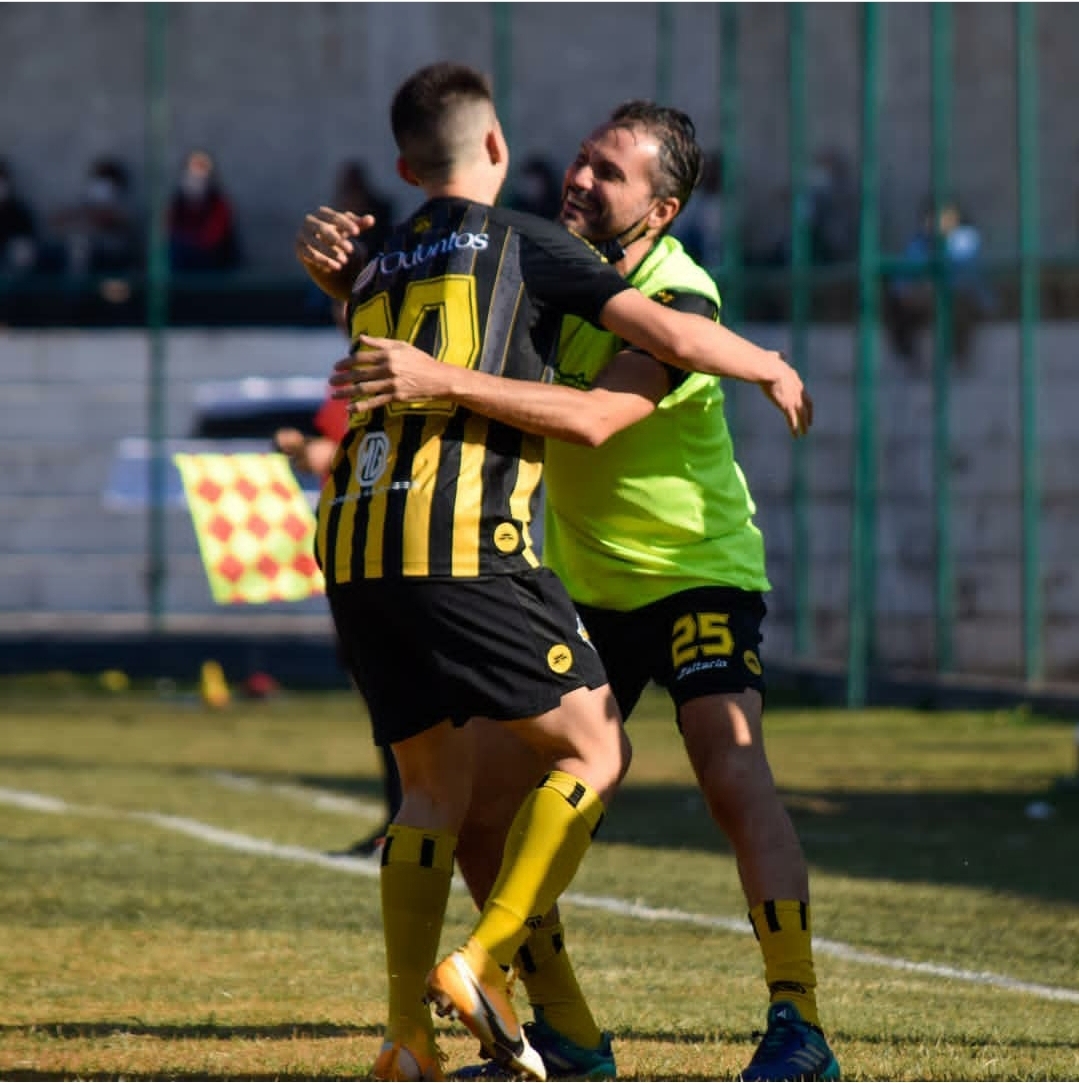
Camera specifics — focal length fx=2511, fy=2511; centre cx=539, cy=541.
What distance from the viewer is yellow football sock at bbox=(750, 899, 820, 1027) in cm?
483

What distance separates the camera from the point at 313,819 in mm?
9914

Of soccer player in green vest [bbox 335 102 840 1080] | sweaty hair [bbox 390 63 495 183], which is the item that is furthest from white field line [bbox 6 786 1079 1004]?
sweaty hair [bbox 390 63 495 183]

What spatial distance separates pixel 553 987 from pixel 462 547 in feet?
3.24

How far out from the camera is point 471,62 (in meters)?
27.0

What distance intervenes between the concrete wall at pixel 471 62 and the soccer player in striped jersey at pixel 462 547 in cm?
1566

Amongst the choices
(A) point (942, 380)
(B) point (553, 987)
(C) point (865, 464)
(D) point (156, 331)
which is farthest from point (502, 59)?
(B) point (553, 987)

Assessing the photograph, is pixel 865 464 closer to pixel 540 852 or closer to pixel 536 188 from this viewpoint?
pixel 536 188

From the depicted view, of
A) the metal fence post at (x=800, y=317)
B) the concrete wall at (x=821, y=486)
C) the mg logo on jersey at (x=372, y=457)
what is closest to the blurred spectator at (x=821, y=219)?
the metal fence post at (x=800, y=317)

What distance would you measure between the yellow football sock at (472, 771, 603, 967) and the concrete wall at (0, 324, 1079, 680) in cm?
1111

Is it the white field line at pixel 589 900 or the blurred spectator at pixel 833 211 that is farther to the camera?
the blurred spectator at pixel 833 211

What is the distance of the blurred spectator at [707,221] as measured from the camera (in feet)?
64.1

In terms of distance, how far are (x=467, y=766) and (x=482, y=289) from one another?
3.05ft

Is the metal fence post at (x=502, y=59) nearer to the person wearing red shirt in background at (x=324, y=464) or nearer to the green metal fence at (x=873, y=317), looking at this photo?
the green metal fence at (x=873, y=317)

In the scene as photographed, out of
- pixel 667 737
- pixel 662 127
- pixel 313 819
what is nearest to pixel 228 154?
pixel 667 737
